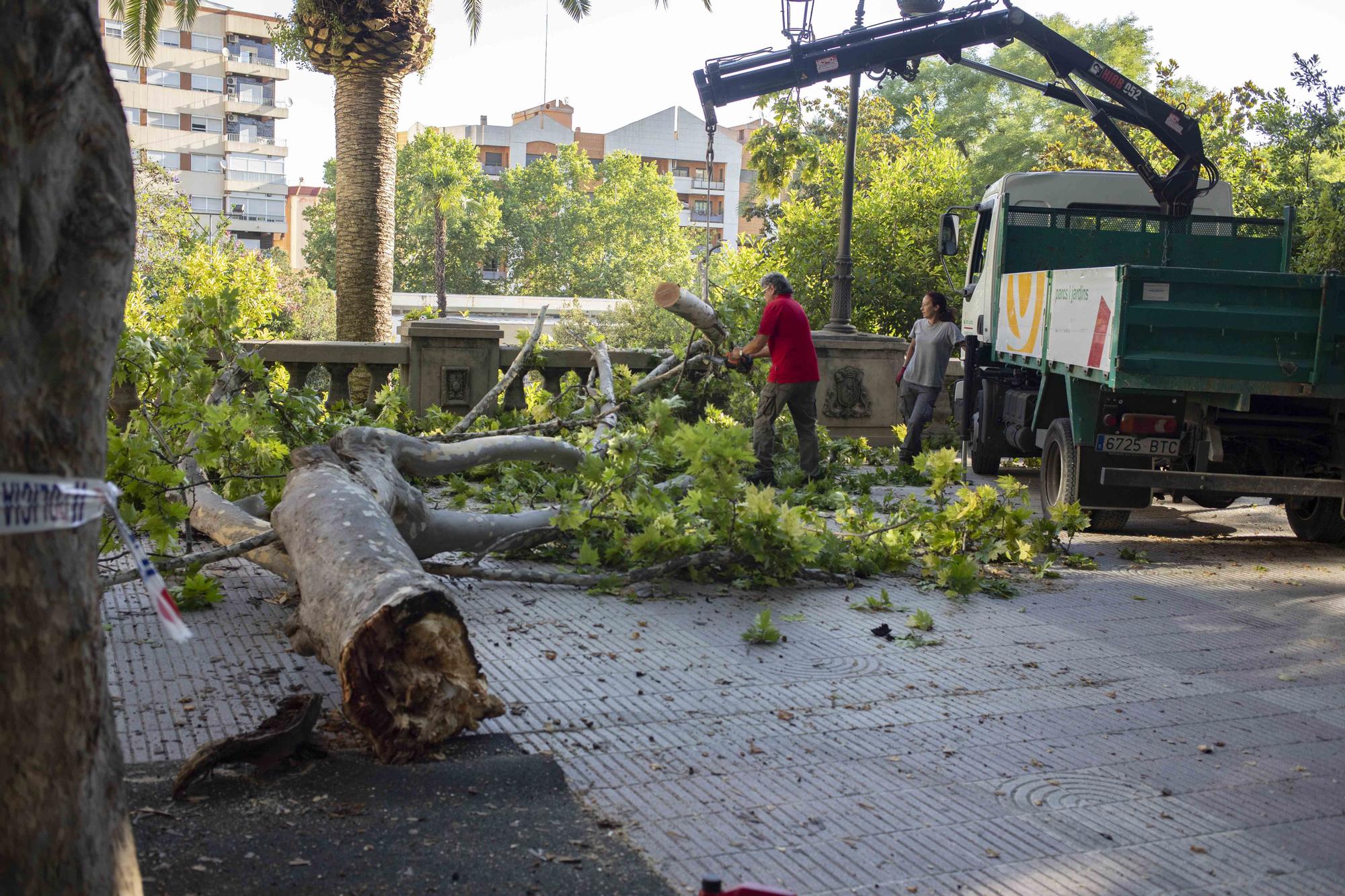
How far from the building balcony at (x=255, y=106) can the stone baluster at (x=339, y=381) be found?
315 ft

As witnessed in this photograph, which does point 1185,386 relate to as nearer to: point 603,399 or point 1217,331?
point 1217,331

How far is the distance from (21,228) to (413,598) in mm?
1996

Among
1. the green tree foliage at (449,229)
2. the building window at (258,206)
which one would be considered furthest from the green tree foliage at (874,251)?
the building window at (258,206)

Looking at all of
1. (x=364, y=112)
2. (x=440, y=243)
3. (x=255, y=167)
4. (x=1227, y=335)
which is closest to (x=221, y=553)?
(x=1227, y=335)

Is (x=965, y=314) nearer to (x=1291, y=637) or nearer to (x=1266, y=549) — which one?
(x=1266, y=549)

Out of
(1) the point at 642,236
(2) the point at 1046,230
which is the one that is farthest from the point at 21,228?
(1) the point at 642,236

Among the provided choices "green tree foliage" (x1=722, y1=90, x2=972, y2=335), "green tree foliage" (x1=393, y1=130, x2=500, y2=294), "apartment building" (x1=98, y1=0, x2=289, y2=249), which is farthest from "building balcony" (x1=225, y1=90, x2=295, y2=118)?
"green tree foliage" (x1=722, y1=90, x2=972, y2=335)

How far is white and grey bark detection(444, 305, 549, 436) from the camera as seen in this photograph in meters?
8.96

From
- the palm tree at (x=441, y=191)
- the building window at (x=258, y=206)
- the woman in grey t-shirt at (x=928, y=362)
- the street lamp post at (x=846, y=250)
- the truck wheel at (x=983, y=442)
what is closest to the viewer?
the truck wheel at (x=983, y=442)

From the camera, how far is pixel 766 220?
49.0m

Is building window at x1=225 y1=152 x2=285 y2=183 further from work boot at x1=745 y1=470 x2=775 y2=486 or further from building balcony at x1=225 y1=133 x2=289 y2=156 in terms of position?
work boot at x1=745 y1=470 x2=775 y2=486

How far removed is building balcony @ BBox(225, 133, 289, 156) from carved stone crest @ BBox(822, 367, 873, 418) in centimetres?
9512

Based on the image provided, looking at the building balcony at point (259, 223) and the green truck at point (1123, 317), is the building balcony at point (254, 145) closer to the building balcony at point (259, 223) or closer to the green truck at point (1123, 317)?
the building balcony at point (259, 223)

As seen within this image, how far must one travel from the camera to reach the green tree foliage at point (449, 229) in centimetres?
8450
